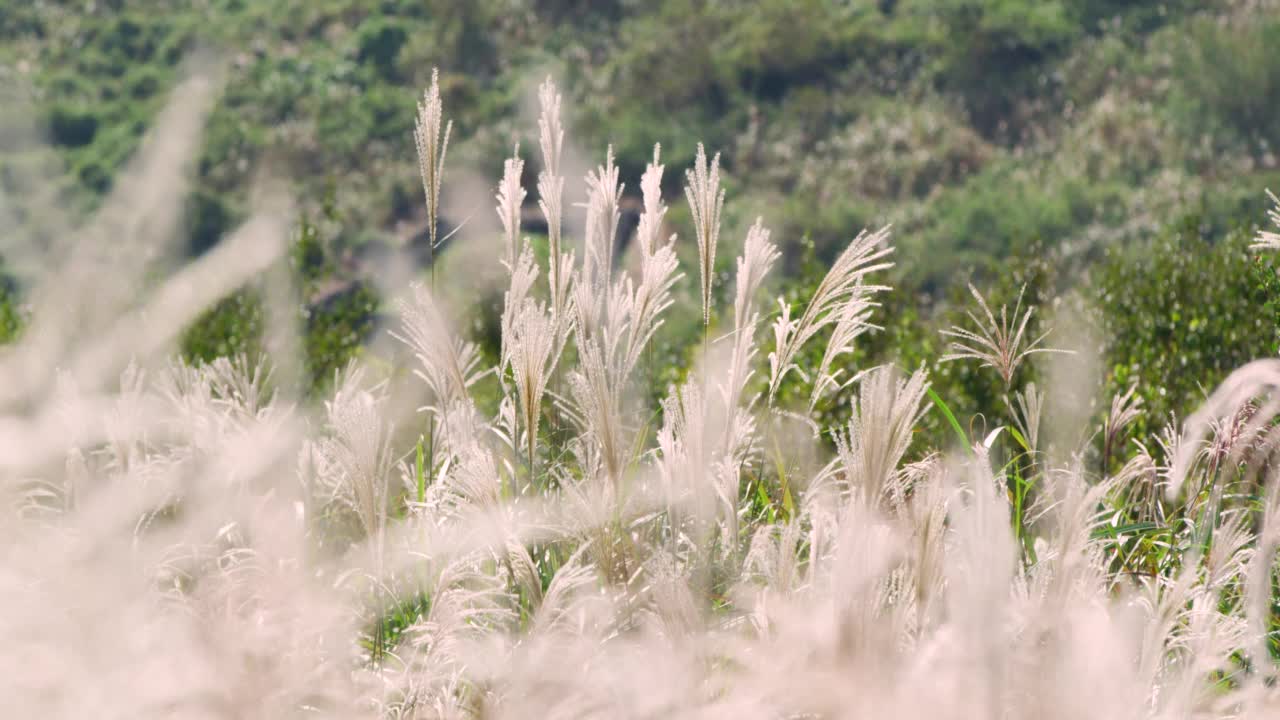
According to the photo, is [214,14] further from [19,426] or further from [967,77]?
[19,426]

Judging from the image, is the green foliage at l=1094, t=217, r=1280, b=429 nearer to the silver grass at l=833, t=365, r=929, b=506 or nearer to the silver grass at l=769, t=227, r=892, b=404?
the silver grass at l=769, t=227, r=892, b=404

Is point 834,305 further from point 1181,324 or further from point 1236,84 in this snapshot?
point 1236,84

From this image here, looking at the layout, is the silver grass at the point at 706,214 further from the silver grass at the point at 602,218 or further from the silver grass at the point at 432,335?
the silver grass at the point at 432,335

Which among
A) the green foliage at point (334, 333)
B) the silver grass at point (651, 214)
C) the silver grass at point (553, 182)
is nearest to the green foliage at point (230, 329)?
the green foliage at point (334, 333)

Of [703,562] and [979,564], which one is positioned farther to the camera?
[703,562]

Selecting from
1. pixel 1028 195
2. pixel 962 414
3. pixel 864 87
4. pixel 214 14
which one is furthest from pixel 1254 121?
pixel 214 14

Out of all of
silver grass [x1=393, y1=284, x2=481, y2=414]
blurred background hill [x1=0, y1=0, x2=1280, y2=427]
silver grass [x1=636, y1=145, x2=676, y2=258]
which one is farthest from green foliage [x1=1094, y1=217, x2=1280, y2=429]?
blurred background hill [x1=0, y1=0, x2=1280, y2=427]

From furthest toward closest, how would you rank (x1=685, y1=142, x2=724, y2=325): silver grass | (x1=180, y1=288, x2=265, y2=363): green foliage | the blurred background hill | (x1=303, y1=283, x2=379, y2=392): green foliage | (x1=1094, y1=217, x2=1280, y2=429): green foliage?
the blurred background hill → (x1=303, y1=283, x2=379, y2=392): green foliage → (x1=180, y1=288, x2=265, y2=363): green foliage → (x1=1094, y1=217, x2=1280, y2=429): green foliage → (x1=685, y1=142, x2=724, y2=325): silver grass

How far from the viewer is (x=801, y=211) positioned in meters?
33.6

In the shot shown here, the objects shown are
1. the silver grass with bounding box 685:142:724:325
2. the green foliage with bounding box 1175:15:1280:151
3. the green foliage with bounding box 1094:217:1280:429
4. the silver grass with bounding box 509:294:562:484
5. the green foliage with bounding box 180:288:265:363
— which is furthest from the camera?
the green foliage with bounding box 1175:15:1280:151

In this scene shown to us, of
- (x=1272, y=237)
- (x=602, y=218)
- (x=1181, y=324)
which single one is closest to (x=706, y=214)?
(x=602, y=218)

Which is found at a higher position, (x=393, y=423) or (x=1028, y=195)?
(x=393, y=423)

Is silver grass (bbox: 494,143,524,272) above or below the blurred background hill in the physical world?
above

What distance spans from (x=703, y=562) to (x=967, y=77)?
134ft
